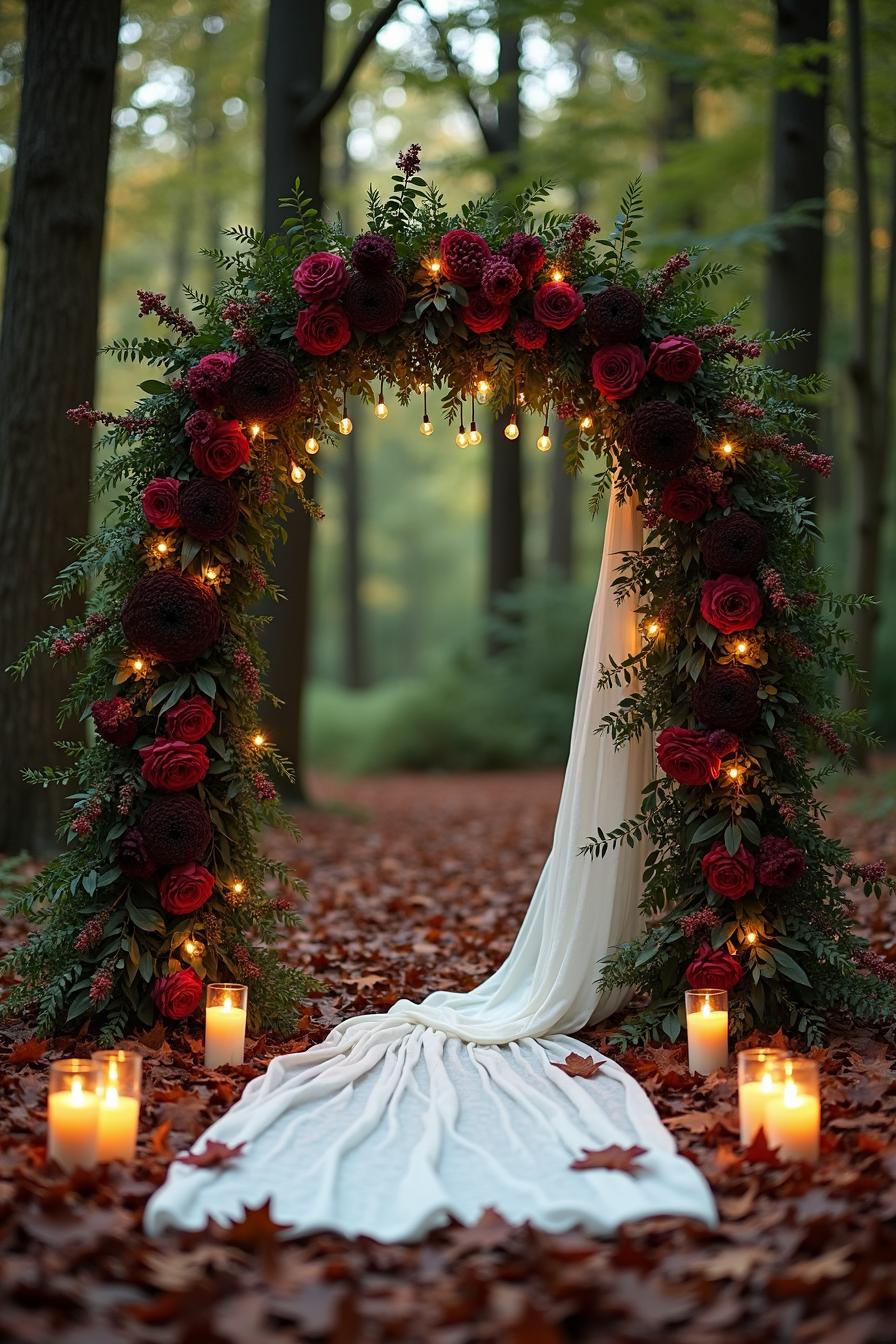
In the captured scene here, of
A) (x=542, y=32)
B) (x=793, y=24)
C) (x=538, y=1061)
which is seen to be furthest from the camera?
(x=542, y=32)

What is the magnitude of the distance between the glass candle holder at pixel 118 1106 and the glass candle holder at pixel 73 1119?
1.6 inches

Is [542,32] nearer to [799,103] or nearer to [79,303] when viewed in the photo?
[799,103]

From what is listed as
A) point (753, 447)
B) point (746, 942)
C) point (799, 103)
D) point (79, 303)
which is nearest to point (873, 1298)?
point (746, 942)

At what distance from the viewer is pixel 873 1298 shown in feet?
8.28

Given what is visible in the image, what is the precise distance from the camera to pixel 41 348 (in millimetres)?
7117

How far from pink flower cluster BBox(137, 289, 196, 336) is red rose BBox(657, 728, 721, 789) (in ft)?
8.13

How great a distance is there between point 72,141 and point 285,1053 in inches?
216

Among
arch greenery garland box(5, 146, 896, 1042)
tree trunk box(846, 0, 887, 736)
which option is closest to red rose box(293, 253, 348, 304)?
arch greenery garland box(5, 146, 896, 1042)

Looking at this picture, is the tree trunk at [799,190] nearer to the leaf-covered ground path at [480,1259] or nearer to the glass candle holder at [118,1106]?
the leaf-covered ground path at [480,1259]

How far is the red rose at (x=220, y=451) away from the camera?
4691mm

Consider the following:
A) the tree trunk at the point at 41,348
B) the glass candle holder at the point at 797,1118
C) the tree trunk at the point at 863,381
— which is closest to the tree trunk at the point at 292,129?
the tree trunk at the point at 41,348

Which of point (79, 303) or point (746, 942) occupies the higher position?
point (79, 303)

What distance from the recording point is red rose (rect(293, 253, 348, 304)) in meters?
4.63

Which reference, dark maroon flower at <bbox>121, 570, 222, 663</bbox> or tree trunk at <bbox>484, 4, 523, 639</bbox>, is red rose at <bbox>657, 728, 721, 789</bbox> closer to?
dark maroon flower at <bbox>121, 570, 222, 663</bbox>
